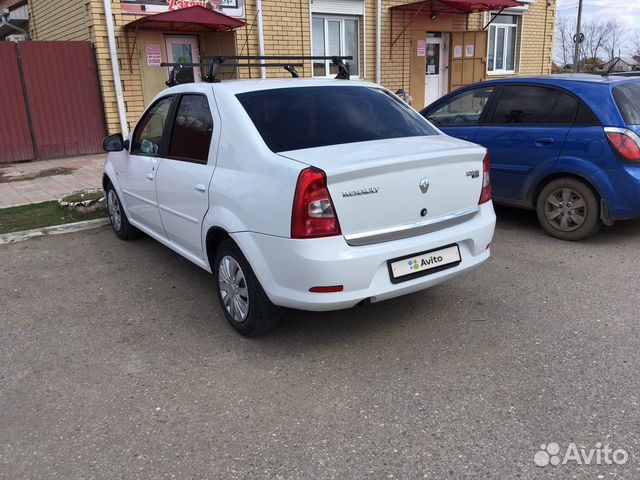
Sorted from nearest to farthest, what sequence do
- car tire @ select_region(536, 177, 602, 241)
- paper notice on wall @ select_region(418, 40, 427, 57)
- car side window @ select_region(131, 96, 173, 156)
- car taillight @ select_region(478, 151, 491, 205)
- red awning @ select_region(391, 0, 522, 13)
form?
car taillight @ select_region(478, 151, 491, 205) < car side window @ select_region(131, 96, 173, 156) < car tire @ select_region(536, 177, 602, 241) < red awning @ select_region(391, 0, 522, 13) < paper notice on wall @ select_region(418, 40, 427, 57)

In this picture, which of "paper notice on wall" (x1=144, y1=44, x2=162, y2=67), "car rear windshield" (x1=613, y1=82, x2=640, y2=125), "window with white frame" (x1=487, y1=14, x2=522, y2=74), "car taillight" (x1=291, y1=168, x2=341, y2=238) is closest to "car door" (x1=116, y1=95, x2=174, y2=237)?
"car taillight" (x1=291, y1=168, x2=341, y2=238)

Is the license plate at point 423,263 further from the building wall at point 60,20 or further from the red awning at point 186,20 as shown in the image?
the building wall at point 60,20

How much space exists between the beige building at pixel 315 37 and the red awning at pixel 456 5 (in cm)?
3

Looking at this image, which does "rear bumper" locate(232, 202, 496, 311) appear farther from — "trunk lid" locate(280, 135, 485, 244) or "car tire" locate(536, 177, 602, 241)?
"car tire" locate(536, 177, 602, 241)

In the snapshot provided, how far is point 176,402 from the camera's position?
3033 mm

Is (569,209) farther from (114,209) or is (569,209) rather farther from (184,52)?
(184,52)

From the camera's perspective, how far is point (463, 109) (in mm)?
6770

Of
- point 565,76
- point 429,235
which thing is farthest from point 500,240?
point 429,235

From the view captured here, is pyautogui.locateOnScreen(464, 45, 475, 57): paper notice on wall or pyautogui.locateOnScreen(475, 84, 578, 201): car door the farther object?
pyautogui.locateOnScreen(464, 45, 475, 57): paper notice on wall

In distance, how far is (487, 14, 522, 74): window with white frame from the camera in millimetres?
16781

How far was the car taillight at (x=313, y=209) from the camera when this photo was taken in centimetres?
303

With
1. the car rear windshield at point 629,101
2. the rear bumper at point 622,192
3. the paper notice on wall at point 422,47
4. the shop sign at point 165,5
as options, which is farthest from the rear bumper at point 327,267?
the paper notice on wall at point 422,47

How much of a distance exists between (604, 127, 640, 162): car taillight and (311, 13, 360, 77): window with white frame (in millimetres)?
8725

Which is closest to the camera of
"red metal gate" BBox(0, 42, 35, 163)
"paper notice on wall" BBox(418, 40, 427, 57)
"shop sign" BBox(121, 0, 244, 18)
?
"red metal gate" BBox(0, 42, 35, 163)
